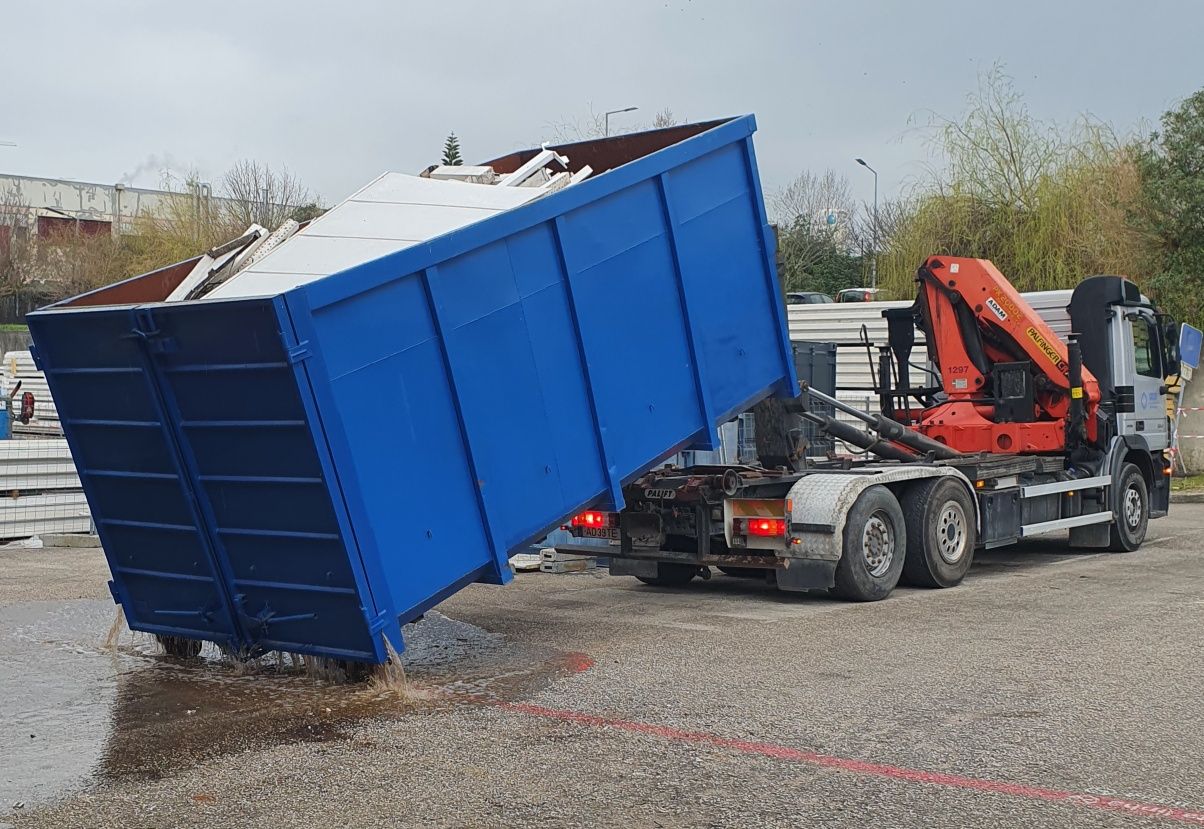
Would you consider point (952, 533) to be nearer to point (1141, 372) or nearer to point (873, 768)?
point (1141, 372)

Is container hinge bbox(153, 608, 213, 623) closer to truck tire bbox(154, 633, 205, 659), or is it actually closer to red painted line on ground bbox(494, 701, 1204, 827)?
truck tire bbox(154, 633, 205, 659)

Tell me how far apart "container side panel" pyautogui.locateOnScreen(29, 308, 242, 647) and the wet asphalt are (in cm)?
43

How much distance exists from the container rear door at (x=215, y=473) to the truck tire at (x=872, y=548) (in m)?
4.26

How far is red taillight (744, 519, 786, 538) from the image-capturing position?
1016cm

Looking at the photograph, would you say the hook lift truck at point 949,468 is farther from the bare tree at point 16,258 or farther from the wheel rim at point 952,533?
the bare tree at point 16,258

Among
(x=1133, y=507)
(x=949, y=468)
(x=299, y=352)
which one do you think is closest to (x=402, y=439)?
(x=299, y=352)

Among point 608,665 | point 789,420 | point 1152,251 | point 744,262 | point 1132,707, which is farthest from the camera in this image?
point 1152,251

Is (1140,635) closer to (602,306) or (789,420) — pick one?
(789,420)

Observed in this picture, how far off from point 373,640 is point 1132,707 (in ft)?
12.9

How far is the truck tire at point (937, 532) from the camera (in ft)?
35.1

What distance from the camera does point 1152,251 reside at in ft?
72.4

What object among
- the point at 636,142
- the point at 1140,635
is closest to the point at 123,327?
the point at 636,142

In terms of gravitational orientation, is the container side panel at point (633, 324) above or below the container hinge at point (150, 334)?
below

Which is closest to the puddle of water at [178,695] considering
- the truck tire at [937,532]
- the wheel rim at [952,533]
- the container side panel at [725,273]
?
the container side panel at [725,273]
